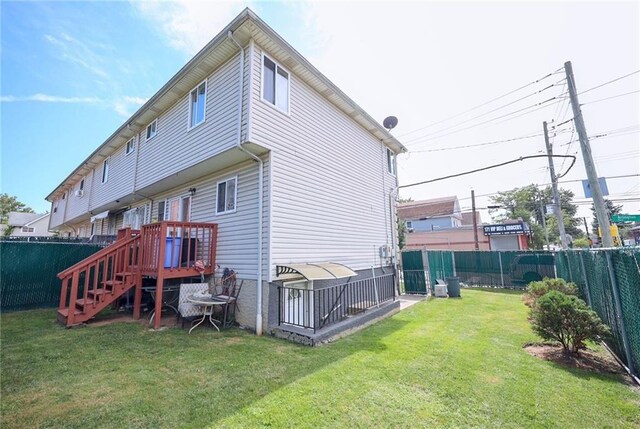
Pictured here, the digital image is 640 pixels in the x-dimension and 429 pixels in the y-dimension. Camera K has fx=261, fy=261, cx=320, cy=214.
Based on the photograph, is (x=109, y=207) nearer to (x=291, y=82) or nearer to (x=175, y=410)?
(x=291, y=82)

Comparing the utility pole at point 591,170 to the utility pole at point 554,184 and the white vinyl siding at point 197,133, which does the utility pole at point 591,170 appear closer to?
the utility pole at point 554,184

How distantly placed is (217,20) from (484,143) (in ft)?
42.4

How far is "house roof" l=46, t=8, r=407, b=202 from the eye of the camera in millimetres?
6203

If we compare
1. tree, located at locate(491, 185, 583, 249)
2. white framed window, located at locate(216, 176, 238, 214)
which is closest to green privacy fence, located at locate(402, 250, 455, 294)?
white framed window, located at locate(216, 176, 238, 214)

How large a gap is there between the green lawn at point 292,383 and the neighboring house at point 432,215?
26.6 meters

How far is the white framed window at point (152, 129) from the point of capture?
9.95m

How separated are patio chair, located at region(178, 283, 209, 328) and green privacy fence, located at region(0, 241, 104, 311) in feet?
21.2

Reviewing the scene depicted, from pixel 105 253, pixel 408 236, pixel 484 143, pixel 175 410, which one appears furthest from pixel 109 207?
pixel 408 236

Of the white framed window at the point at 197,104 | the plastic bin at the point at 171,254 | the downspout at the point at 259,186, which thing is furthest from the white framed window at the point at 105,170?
the downspout at the point at 259,186

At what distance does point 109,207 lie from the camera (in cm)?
1370

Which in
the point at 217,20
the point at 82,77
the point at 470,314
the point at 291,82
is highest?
the point at 82,77

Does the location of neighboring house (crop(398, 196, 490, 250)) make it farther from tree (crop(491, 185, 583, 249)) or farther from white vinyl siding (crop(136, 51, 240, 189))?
white vinyl siding (crop(136, 51, 240, 189))

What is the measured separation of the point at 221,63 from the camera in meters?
7.27

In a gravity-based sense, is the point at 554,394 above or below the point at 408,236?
below
